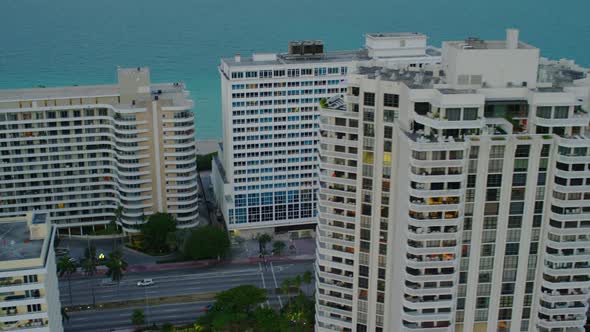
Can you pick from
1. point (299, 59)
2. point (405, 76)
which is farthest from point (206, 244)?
point (405, 76)

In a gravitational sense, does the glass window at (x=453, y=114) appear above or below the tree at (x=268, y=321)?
above

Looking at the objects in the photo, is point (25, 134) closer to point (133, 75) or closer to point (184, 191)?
point (133, 75)

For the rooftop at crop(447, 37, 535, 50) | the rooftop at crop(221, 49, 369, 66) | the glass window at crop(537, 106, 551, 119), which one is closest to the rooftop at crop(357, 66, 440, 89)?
the rooftop at crop(447, 37, 535, 50)

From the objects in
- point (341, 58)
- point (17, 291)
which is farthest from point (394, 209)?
point (341, 58)

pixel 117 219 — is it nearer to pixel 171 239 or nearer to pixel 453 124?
pixel 171 239

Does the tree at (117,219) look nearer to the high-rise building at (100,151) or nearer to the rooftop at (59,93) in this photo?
the high-rise building at (100,151)

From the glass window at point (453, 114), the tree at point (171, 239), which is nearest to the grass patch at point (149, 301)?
the tree at point (171, 239)

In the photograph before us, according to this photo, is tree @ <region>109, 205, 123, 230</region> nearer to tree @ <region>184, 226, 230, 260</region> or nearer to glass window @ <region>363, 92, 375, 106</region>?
tree @ <region>184, 226, 230, 260</region>
